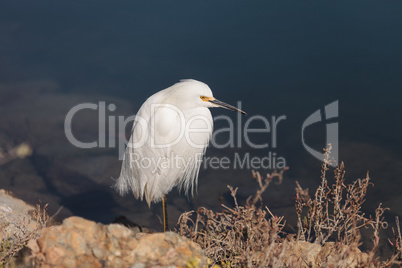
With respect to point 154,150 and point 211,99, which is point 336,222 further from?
point 154,150

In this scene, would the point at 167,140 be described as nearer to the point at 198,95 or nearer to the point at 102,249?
the point at 198,95

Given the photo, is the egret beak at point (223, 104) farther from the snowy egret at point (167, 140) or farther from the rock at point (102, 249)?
the rock at point (102, 249)

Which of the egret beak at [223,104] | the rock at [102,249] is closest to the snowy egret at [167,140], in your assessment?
the egret beak at [223,104]

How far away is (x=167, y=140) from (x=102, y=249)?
9.55 ft

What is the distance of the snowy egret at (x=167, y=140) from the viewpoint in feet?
16.3

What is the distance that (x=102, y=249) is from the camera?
243 centimetres

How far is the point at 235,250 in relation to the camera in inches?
139

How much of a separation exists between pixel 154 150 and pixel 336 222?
2630 millimetres

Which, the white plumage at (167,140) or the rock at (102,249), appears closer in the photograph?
the rock at (102,249)

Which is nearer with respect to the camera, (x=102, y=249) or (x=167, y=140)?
(x=102, y=249)

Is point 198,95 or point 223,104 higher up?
point 198,95

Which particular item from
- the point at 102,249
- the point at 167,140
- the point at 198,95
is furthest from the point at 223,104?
the point at 102,249

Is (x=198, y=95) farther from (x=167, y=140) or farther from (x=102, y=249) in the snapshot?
(x=102, y=249)

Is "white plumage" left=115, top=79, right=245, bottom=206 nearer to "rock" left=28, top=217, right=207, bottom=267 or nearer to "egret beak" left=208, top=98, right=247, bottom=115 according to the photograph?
"egret beak" left=208, top=98, right=247, bottom=115
